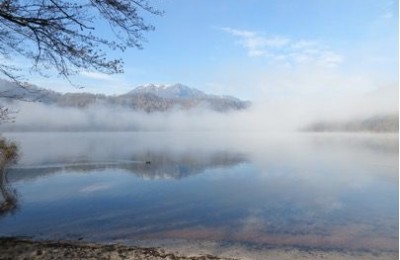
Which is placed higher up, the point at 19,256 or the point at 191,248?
the point at 19,256

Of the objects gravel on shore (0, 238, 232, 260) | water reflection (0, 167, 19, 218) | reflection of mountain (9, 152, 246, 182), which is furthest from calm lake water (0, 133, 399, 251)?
gravel on shore (0, 238, 232, 260)

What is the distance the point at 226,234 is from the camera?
2208cm

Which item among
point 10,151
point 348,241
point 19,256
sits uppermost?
point 10,151

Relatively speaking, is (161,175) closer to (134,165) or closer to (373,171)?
(134,165)

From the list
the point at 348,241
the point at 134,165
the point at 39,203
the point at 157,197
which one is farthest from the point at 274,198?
the point at 134,165

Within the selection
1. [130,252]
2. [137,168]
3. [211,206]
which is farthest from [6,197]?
[137,168]

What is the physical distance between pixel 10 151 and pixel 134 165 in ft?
71.5

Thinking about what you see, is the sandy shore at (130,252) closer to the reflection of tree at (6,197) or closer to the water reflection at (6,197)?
the water reflection at (6,197)

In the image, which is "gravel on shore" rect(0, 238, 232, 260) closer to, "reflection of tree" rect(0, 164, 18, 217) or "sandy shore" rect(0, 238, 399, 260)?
"sandy shore" rect(0, 238, 399, 260)

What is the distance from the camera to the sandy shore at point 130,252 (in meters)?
13.8

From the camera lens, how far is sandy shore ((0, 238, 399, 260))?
13.8 m

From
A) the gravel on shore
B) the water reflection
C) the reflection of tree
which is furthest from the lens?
the reflection of tree

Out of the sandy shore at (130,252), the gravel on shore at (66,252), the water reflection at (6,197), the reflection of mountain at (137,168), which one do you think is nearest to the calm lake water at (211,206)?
the water reflection at (6,197)

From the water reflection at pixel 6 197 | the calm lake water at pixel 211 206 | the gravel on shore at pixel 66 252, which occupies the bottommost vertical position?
the calm lake water at pixel 211 206
